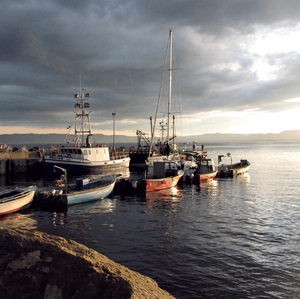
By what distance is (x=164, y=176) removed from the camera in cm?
3247

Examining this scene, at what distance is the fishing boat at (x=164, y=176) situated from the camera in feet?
95.2

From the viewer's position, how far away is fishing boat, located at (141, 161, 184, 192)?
1142 inches

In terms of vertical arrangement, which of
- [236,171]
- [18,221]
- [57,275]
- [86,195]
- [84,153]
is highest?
[84,153]

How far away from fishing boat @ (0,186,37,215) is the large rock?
16037mm

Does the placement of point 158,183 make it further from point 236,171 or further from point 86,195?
point 236,171

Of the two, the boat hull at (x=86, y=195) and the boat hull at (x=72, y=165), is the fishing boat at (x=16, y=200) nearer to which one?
the boat hull at (x=86, y=195)

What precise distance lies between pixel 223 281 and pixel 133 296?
6.63m

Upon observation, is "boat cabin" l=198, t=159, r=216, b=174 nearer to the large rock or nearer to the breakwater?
the breakwater

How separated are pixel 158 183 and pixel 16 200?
1542cm

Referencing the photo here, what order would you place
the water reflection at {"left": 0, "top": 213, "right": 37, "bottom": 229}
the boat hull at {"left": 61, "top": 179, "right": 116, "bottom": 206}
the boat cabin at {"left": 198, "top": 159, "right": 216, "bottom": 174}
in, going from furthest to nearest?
the boat cabin at {"left": 198, "top": 159, "right": 216, "bottom": 174}, the boat hull at {"left": 61, "top": 179, "right": 116, "bottom": 206}, the water reflection at {"left": 0, "top": 213, "right": 37, "bottom": 229}

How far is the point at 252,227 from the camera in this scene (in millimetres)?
15875

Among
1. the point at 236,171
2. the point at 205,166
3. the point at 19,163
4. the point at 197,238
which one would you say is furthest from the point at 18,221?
the point at 236,171

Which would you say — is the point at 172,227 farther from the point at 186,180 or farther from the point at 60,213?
the point at 186,180

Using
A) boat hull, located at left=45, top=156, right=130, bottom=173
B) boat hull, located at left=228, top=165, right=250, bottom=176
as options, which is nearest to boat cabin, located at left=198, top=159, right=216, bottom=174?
boat hull, located at left=228, top=165, right=250, bottom=176
